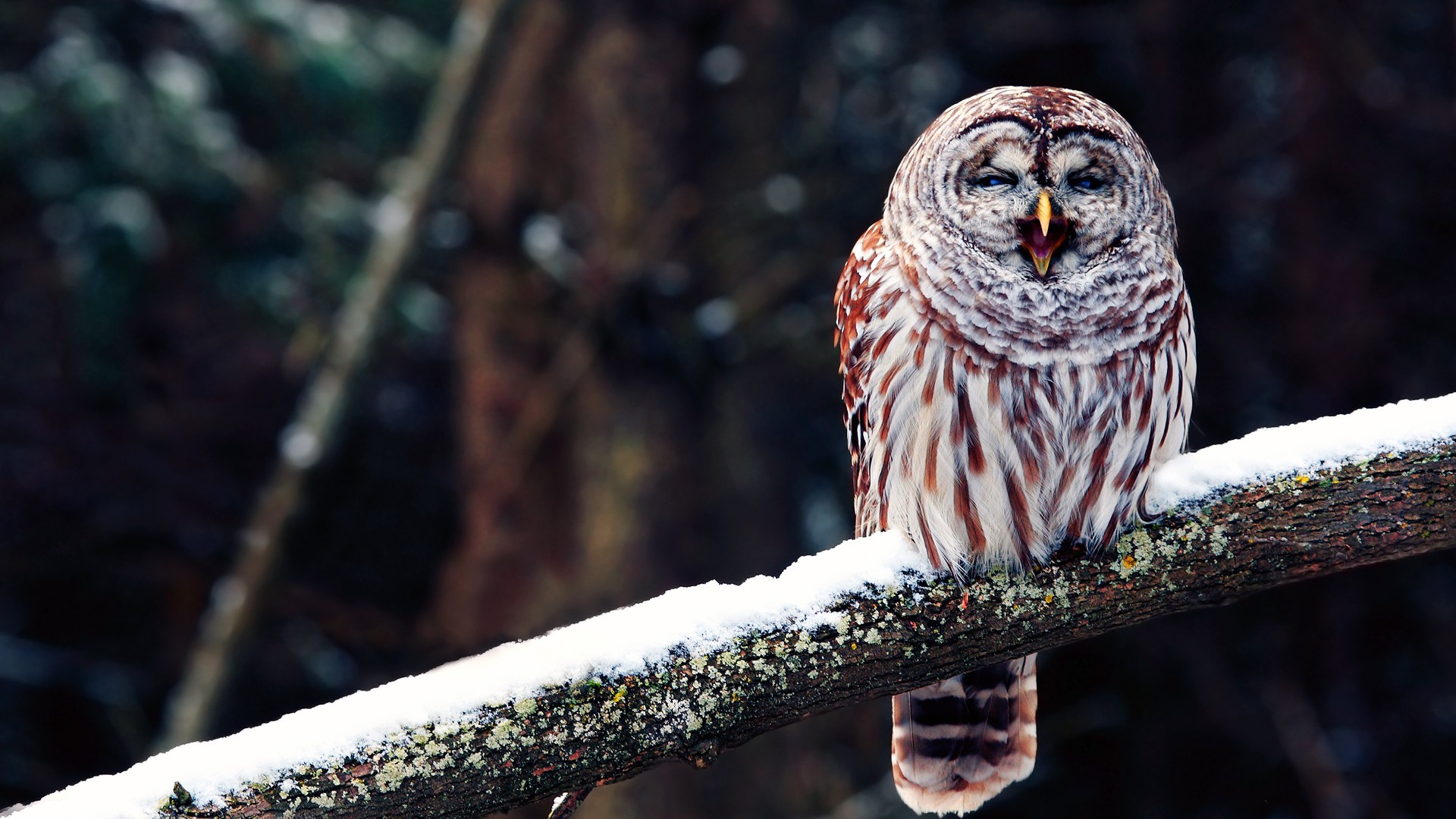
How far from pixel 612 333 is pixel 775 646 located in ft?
9.23

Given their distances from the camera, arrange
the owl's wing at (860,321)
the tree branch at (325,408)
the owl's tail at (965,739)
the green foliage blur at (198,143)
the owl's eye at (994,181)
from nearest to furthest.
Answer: the owl's eye at (994,181) → the owl's wing at (860,321) → the owl's tail at (965,739) → the tree branch at (325,408) → the green foliage blur at (198,143)

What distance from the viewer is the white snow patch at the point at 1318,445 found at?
2.59 m

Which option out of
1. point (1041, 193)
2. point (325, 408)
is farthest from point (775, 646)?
point (325, 408)

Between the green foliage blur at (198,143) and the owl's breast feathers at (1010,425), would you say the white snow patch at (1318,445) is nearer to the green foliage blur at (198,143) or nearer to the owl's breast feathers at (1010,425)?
the owl's breast feathers at (1010,425)

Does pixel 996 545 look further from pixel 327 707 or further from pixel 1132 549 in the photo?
pixel 327 707

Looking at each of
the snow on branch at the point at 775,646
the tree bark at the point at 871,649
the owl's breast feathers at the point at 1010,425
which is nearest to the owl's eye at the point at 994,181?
the owl's breast feathers at the point at 1010,425

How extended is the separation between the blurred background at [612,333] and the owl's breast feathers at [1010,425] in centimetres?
210

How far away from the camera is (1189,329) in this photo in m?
3.20

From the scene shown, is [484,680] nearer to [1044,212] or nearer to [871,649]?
[871,649]

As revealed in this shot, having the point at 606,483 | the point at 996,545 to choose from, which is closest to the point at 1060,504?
the point at 996,545

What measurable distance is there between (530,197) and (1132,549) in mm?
3761

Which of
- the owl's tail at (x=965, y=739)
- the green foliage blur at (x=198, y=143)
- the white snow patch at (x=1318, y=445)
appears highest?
the green foliage blur at (x=198, y=143)

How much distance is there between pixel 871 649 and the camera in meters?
2.57

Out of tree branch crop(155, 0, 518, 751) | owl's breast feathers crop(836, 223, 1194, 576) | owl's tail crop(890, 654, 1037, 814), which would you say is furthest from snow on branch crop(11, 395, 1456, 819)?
tree branch crop(155, 0, 518, 751)
